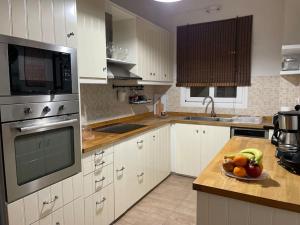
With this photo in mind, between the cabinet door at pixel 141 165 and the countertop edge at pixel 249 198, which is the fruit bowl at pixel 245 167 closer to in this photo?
the countertop edge at pixel 249 198

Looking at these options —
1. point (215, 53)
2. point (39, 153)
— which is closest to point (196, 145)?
point (215, 53)

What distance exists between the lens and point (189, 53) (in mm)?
3693

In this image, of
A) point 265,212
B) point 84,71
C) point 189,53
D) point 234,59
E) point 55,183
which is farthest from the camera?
point 189,53

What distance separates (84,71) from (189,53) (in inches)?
83.3

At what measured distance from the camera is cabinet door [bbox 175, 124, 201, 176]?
326cm

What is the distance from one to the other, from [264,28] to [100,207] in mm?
3088

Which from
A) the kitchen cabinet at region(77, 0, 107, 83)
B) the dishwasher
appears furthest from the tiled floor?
the kitchen cabinet at region(77, 0, 107, 83)

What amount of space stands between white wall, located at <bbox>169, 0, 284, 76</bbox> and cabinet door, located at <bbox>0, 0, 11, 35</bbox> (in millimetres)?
2983

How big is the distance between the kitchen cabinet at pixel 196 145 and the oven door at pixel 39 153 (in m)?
1.88

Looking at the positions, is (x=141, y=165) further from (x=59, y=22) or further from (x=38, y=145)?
(x=59, y=22)

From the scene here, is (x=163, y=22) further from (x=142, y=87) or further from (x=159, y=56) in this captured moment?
(x=142, y=87)

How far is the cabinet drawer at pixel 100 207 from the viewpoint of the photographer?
1.92 m

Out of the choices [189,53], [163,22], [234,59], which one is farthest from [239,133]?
[163,22]

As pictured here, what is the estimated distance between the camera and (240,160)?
123 centimetres
